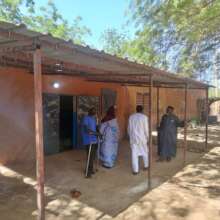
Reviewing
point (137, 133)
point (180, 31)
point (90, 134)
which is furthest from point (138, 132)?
point (180, 31)

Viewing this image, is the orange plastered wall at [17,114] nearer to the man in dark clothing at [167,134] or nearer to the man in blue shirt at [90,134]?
the man in blue shirt at [90,134]

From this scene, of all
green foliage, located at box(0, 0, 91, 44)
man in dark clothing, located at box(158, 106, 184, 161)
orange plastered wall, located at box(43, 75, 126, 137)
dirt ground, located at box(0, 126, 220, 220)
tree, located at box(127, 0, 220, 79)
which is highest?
green foliage, located at box(0, 0, 91, 44)

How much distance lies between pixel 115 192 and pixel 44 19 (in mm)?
19137

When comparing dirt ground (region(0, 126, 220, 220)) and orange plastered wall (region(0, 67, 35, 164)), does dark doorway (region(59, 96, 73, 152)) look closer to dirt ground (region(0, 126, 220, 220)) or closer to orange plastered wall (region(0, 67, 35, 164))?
dirt ground (region(0, 126, 220, 220))

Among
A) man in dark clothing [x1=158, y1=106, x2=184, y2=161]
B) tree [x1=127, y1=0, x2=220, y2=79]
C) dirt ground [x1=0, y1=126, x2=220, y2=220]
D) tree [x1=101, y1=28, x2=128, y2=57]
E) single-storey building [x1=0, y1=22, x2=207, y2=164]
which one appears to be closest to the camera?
dirt ground [x1=0, y1=126, x2=220, y2=220]

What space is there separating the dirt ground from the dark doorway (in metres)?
1.18

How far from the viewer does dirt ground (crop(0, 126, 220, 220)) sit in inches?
177

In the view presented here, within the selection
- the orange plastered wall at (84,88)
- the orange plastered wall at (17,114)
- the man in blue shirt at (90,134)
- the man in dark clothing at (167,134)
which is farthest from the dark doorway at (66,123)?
the man in dark clothing at (167,134)

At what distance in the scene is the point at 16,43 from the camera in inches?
148

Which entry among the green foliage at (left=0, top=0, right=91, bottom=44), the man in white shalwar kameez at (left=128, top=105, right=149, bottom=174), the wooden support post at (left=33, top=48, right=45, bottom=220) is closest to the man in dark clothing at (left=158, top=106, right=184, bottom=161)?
the man in white shalwar kameez at (left=128, top=105, right=149, bottom=174)

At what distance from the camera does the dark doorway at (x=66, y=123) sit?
29.9ft

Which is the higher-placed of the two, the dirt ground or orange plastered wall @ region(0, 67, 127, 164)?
orange plastered wall @ region(0, 67, 127, 164)

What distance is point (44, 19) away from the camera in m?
21.8

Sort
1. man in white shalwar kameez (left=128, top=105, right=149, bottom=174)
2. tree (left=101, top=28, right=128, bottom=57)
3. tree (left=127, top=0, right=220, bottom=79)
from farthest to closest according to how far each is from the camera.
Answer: tree (left=101, top=28, right=128, bottom=57), tree (left=127, top=0, right=220, bottom=79), man in white shalwar kameez (left=128, top=105, right=149, bottom=174)
